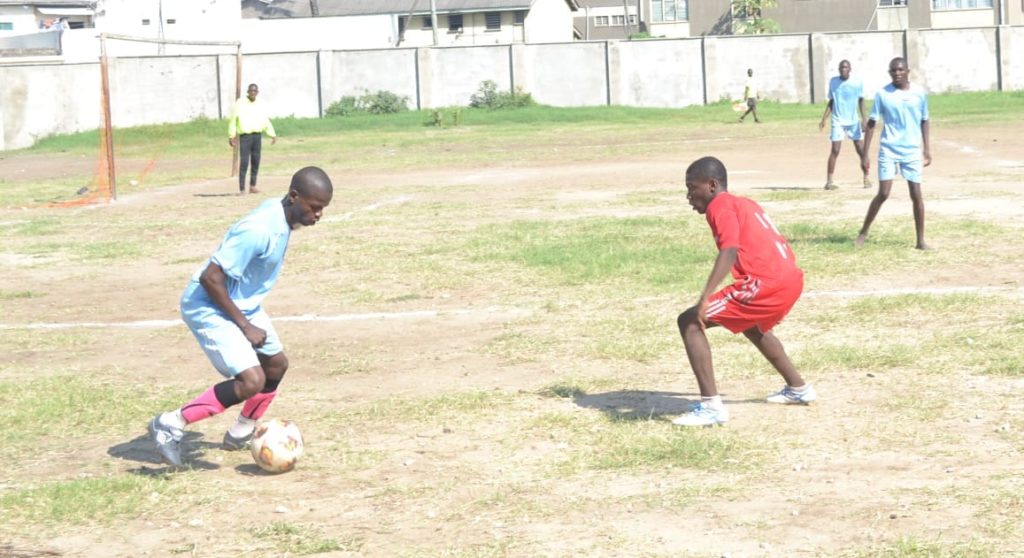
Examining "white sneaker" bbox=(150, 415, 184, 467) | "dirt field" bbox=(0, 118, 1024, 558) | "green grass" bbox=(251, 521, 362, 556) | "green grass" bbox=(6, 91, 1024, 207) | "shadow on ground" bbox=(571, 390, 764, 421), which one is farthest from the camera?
"green grass" bbox=(6, 91, 1024, 207)

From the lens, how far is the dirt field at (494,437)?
6258mm

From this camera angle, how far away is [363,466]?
749 centimetres

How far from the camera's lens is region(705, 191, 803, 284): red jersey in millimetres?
7816

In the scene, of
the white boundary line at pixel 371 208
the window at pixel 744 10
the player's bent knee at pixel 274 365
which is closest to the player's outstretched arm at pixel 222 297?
the player's bent knee at pixel 274 365

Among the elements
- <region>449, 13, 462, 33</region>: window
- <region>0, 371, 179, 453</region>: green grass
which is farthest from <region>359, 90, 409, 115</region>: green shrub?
<region>0, 371, 179, 453</region>: green grass

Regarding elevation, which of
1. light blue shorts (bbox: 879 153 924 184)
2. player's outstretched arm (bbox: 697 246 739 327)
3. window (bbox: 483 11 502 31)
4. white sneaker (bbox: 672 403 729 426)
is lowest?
white sneaker (bbox: 672 403 729 426)

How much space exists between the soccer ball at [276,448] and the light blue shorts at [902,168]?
851 centimetres

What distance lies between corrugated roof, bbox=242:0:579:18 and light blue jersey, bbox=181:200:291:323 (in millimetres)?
60616

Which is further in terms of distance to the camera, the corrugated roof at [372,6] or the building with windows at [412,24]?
the building with windows at [412,24]

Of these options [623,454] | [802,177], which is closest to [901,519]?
[623,454]

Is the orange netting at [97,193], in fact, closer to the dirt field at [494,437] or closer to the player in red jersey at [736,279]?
the dirt field at [494,437]

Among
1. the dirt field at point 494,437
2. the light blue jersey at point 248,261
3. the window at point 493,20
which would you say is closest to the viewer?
the dirt field at point 494,437

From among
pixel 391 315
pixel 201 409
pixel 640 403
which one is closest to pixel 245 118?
pixel 391 315

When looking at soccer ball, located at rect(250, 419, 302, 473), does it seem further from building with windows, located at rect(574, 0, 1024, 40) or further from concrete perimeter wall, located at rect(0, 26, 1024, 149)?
building with windows, located at rect(574, 0, 1024, 40)
